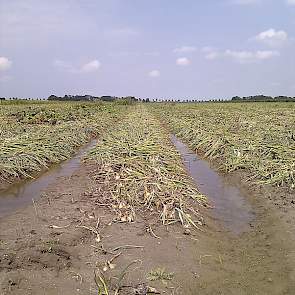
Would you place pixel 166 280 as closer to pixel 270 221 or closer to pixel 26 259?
pixel 26 259

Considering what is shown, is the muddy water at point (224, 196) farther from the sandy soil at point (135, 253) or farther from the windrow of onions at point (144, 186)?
the windrow of onions at point (144, 186)

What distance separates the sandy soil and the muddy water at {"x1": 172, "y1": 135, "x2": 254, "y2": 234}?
22cm

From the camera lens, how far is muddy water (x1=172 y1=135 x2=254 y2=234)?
20.9 feet

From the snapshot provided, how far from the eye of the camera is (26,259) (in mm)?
4328

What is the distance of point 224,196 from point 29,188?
4601mm

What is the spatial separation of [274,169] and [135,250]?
17.4 ft

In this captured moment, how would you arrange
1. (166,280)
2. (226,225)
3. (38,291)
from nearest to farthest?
(38,291) < (166,280) < (226,225)

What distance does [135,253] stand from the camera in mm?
4738

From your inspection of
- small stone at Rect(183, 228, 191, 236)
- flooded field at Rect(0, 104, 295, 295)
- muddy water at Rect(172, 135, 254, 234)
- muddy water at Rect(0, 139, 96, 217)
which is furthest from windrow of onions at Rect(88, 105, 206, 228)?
muddy water at Rect(0, 139, 96, 217)

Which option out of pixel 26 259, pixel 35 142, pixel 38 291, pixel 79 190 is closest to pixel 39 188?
pixel 79 190

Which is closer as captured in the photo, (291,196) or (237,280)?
(237,280)

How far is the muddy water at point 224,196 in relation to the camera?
636 centimetres

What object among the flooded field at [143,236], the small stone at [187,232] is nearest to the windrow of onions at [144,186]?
the flooded field at [143,236]

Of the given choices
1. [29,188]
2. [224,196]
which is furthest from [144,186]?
[29,188]
